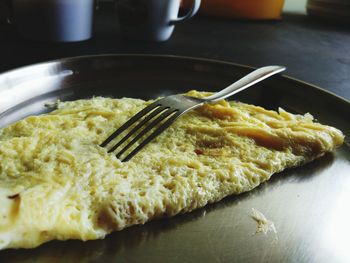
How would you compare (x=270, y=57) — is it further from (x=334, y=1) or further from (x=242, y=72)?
(x=334, y=1)

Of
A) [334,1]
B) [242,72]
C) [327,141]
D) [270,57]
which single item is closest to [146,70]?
[242,72]

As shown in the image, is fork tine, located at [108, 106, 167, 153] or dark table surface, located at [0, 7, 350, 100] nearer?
fork tine, located at [108, 106, 167, 153]

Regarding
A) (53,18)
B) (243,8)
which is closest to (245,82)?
(53,18)

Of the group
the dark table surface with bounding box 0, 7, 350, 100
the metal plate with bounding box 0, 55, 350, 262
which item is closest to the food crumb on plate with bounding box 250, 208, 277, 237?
the metal plate with bounding box 0, 55, 350, 262

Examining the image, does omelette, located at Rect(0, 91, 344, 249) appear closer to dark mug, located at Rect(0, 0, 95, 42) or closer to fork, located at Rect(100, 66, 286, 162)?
fork, located at Rect(100, 66, 286, 162)

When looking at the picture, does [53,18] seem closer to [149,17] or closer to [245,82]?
[149,17]

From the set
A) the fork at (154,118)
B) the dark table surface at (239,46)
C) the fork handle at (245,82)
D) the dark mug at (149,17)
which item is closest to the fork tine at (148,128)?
the fork at (154,118)
